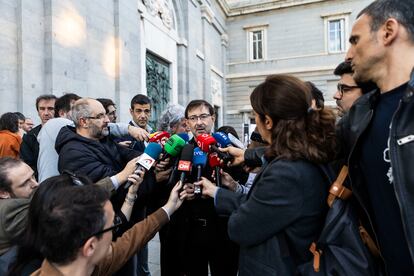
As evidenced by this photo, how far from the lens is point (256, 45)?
21.6 metres

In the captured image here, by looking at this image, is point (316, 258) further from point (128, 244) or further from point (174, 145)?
point (174, 145)

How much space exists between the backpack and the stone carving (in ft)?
34.7

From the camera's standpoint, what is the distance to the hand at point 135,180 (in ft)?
7.06

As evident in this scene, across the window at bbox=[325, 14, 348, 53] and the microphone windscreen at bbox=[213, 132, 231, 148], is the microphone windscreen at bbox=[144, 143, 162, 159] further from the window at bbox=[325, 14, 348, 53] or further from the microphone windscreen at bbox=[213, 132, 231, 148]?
the window at bbox=[325, 14, 348, 53]

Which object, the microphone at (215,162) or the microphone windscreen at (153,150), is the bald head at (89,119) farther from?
the microphone at (215,162)

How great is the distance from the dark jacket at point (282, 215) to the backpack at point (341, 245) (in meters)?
0.06

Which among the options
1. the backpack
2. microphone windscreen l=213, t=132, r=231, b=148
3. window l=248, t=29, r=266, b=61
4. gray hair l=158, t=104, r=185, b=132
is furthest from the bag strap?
window l=248, t=29, r=266, b=61

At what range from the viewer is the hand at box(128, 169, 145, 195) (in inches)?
84.7

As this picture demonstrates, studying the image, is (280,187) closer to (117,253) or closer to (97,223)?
(97,223)

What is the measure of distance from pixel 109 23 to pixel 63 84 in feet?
8.56

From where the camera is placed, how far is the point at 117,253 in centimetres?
171

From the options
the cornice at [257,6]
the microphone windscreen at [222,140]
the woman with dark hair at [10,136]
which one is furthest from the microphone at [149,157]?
the cornice at [257,6]

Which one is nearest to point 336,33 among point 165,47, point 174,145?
point 165,47

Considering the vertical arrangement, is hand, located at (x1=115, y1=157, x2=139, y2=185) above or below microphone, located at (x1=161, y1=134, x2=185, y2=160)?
below
